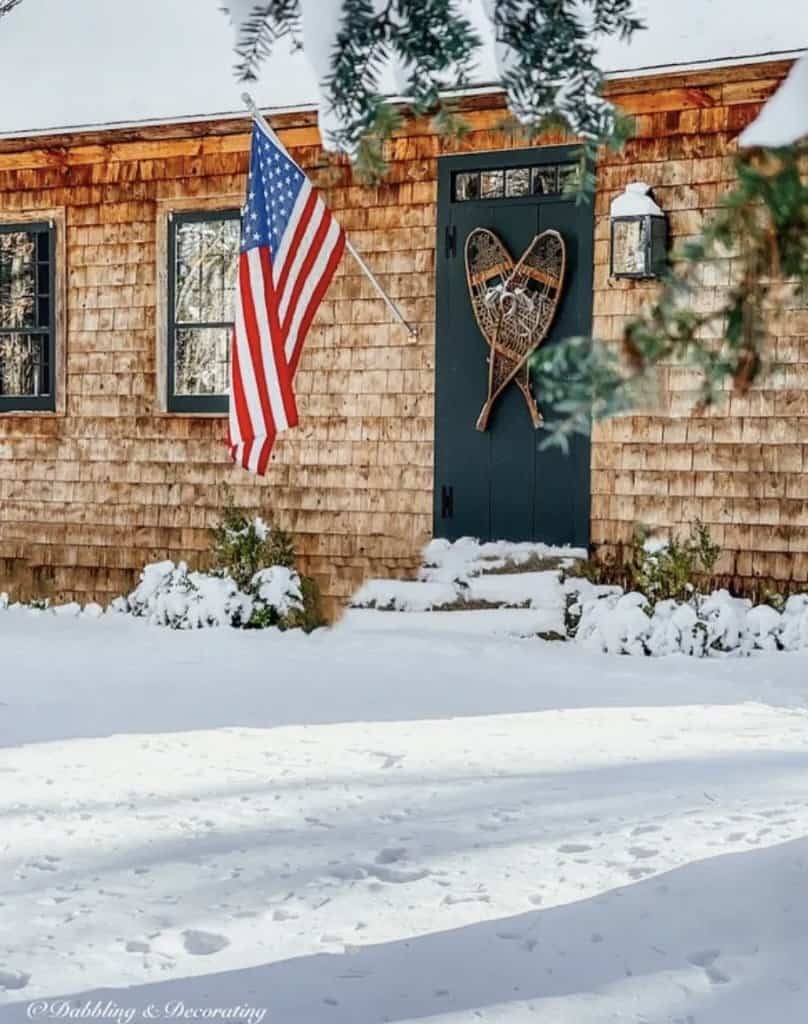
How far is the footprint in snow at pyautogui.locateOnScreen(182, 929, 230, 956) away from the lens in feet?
14.2

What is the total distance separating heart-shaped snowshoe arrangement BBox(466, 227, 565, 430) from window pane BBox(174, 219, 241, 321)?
2141 millimetres

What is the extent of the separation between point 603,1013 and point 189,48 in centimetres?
977

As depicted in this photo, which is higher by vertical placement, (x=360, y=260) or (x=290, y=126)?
(x=290, y=126)

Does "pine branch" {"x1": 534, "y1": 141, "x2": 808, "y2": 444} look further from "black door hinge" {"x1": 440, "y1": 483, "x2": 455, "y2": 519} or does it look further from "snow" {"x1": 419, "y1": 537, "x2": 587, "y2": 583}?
"black door hinge" {"x1": 440, "y1": 483, "x2": 455, "y2": 519}

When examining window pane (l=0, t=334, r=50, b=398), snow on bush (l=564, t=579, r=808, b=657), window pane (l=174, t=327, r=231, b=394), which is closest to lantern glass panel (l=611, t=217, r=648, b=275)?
snow on bush (l=564, t=579, r=808, b=657)

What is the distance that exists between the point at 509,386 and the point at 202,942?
682cm

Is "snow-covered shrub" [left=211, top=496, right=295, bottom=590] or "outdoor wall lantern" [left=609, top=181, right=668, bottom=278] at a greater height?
"outdoor wall lantern" [left=609, top=181, right=668, bottom=278]

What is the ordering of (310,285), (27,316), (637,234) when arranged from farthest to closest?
(27,316) → (637,234) → (310,285)

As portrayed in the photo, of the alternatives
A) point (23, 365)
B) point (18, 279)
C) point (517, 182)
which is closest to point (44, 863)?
point (517, 182)

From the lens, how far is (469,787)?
626cm

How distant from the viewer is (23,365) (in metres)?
13.0

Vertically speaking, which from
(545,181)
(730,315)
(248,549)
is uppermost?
(545,181)

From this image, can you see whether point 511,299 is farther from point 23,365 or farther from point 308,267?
point 23,365

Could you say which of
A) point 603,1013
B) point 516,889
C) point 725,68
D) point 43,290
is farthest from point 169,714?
point 43,290
